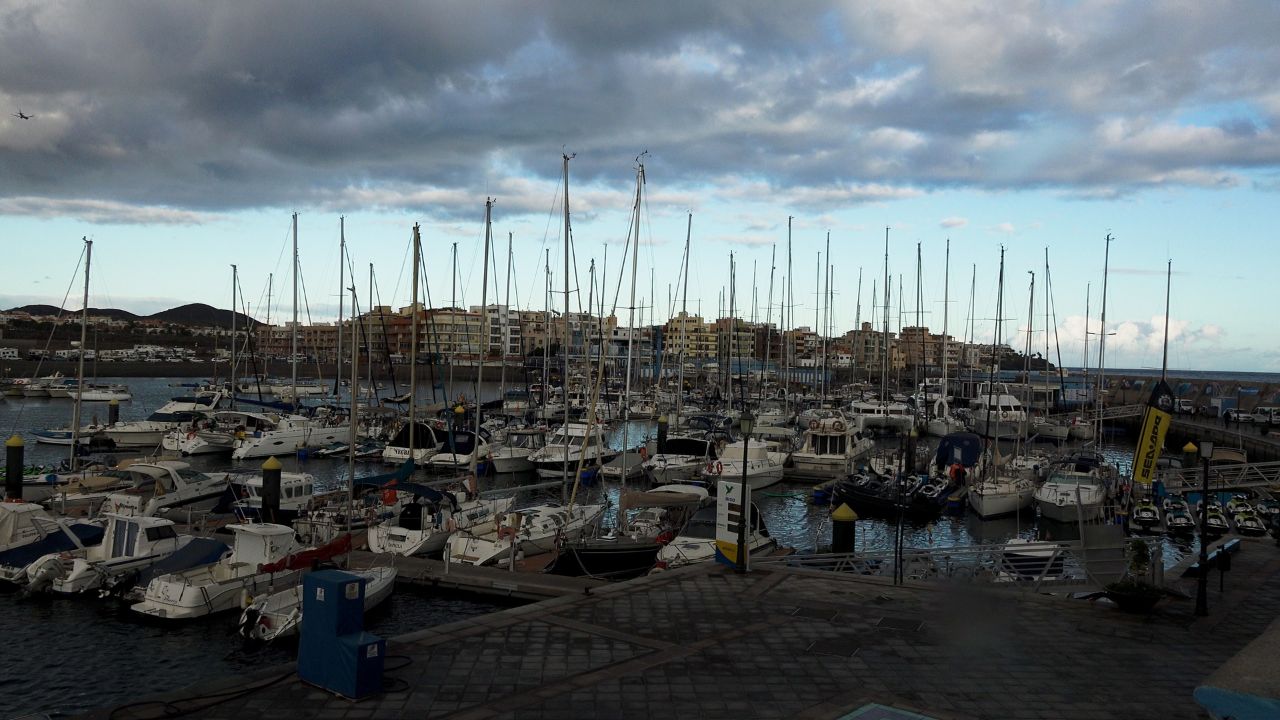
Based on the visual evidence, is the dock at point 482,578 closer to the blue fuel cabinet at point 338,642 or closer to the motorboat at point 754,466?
the blue fuel cabinet at point 338,642

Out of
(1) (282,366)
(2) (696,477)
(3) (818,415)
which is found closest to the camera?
(2) (696,477)

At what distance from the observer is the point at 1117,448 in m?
66.4

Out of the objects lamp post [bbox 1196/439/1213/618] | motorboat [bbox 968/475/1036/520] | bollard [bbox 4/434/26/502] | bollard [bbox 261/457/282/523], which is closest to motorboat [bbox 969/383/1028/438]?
motorboat [bbox 968/475/1036/520]

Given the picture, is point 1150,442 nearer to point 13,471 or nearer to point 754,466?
point 754,466

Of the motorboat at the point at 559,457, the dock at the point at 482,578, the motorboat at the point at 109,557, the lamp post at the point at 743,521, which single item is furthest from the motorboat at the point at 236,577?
the motorboat at the point at 559,457

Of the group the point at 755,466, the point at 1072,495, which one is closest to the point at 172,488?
the point at 755,466

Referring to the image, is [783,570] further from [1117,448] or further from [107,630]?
[1117,448]

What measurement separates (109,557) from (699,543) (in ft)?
49.1

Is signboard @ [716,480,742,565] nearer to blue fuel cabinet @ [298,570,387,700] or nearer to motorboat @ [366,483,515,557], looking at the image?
blue fuel cabinet @ [298,570,387,700]

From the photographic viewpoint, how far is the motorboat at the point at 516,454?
1764 inches

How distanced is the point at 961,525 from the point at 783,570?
67.2 feet

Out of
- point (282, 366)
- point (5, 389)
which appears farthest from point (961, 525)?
point (282, 366)

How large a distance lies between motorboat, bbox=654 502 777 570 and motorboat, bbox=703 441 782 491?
1546 centimetres

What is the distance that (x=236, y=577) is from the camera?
67.6 ft
